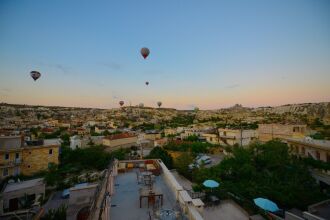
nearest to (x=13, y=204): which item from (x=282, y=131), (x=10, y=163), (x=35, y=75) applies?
(x=10, y=163)

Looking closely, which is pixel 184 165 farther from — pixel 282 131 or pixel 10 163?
pixel 282 131

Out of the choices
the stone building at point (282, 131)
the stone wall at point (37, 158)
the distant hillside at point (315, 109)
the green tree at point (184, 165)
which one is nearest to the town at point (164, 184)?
the stone wall at point (37, 158)

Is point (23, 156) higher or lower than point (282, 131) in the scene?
lower

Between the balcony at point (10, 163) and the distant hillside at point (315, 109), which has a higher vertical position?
the distant hillside at point (315, 109)

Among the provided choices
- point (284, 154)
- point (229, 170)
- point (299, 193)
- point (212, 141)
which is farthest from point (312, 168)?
point (212, 141)

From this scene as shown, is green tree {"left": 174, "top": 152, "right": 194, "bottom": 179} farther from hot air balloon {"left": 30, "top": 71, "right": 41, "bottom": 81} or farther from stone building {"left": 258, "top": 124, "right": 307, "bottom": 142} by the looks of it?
hot air balloon {"left": 30, "top": 71, "right": 41, "bottom": 81}

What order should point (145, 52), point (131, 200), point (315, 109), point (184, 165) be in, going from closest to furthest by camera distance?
point (131, 200) → point (145, 52) → point (184, 165) → point (315, 109)

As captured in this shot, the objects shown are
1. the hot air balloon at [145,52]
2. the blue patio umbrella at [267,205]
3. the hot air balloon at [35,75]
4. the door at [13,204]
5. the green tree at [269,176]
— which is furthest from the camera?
the hot air balloon at [35,75]

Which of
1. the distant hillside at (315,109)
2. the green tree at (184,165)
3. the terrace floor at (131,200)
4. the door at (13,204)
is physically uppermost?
the distant hillside at (315,109)

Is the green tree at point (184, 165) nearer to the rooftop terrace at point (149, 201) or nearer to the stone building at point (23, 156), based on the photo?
the rooftop terrace at point (149, 201)

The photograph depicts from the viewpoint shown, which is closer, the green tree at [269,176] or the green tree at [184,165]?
the green tree at [269,176]
